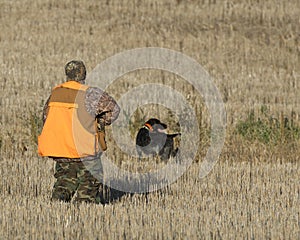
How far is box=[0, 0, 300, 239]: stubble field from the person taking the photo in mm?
6644

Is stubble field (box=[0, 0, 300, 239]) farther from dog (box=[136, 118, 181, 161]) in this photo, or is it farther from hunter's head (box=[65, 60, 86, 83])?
hunter's head (box=[65, 60, 86, 83])

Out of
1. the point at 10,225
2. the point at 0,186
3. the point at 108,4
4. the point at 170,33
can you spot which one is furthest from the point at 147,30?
the point at 10,225

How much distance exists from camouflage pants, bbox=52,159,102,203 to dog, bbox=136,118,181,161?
263 cm

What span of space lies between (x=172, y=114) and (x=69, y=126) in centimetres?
489

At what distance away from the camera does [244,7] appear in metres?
24.1

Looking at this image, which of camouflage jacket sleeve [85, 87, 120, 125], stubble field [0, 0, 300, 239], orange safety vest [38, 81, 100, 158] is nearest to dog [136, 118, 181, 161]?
stubble field [0, 0, 300, 239]

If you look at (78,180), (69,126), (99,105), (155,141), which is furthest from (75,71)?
(155,141)

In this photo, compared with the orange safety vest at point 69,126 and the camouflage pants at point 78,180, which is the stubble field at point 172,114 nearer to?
the camouflage pants at point 78,180

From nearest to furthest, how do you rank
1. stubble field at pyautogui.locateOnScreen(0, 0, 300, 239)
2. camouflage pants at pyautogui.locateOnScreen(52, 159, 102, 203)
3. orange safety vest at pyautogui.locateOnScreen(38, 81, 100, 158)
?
stubble field at pyautogui.locateOnScreen(0, 0, 300, 239), orange safety vest at pyautogui.locateOnScreen(38, 81, 100, 158), camouflage pants at pyautogui.locateOnScreen(52, 159, 102, 203)

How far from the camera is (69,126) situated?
7.01 metres

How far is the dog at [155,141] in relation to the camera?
10.0 meters

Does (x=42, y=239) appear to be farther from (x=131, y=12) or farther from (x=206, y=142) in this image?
(x=131, y=12)

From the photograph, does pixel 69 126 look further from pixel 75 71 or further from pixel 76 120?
pixel 75 71

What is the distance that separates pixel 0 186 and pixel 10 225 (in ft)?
6.79
